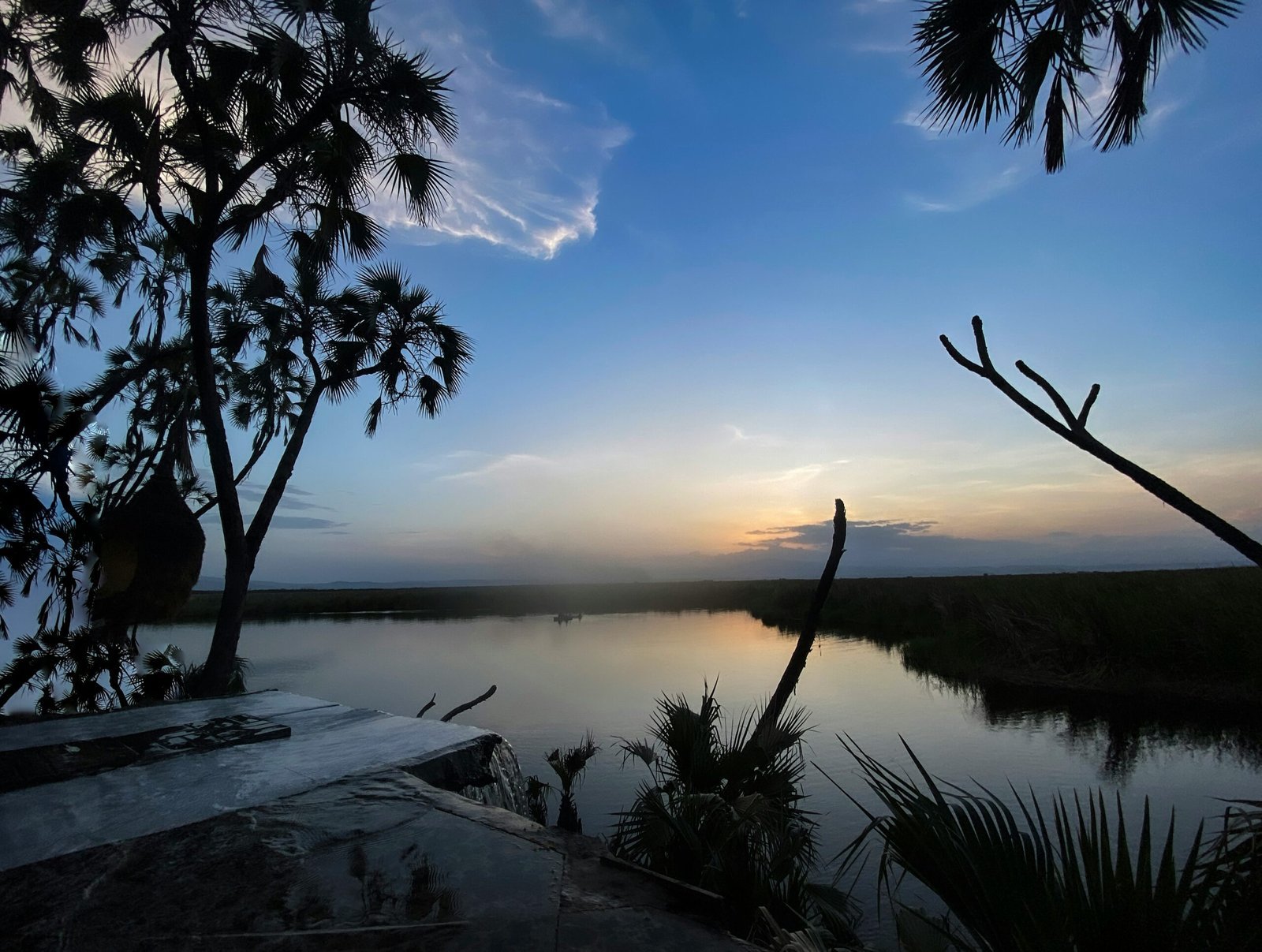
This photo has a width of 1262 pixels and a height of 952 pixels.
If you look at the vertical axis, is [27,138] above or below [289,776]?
above

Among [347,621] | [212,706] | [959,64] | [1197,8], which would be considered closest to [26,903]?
[212,706]

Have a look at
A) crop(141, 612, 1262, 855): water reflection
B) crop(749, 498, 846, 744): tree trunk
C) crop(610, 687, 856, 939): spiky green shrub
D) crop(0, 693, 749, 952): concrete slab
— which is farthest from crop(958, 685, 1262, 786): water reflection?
crop(0, 693, 749, 952): concrete slab

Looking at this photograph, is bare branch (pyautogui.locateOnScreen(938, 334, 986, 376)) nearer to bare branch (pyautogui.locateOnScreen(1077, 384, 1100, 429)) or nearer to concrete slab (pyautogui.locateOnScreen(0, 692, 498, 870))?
bare branch (pyautogui.locateOnScreen(1077, 384, 1100, 429))

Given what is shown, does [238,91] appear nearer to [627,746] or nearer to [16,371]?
[16,371]

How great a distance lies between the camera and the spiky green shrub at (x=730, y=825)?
10.6 feet

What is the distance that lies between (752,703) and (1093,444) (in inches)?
419

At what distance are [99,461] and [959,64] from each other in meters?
15.4

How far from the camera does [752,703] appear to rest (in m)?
12.7

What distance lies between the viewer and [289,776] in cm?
301

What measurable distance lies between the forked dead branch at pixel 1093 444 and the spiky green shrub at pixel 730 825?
2341mm

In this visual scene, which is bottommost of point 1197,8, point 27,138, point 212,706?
point 212,706

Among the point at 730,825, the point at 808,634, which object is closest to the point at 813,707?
the point at 808,634

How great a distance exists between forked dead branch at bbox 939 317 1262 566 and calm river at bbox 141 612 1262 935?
1641mm

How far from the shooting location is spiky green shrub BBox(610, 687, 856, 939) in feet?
10.6
